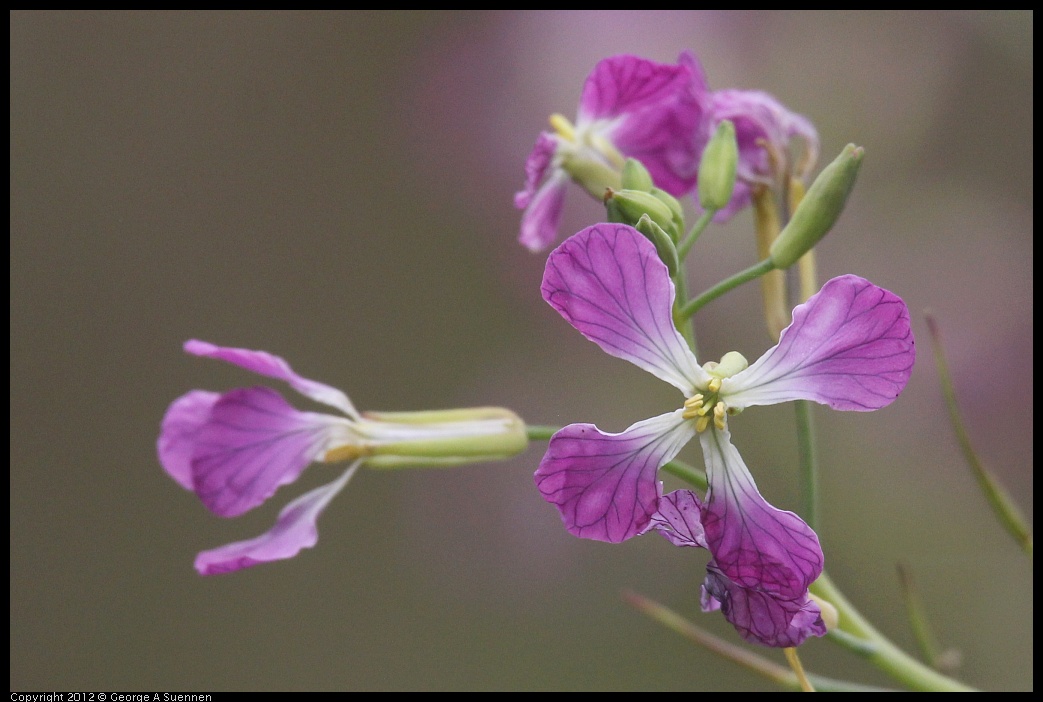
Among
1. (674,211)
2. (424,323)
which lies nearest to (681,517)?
(674,211)

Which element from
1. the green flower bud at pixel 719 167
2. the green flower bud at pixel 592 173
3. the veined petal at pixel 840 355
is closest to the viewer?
the veined petal at pixel 840 355

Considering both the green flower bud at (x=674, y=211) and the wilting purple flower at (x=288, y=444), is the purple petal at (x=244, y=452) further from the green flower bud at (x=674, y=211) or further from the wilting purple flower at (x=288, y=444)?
the green flower bud at (x=674, y=211)

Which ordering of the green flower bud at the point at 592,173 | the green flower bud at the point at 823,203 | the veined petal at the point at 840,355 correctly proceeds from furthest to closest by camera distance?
1. the green flower bud at the point at 592,173
2. the green flower bud at the point at 823,203
3. the veined petal at the point at 840,355

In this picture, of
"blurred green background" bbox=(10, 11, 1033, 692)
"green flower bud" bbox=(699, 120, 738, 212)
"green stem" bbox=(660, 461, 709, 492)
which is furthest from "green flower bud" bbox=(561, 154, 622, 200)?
"blurred green background" bbox=(10, 11, 1033, 692)

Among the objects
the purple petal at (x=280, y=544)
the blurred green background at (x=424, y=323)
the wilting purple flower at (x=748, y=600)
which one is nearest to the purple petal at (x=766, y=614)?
the wilting purple flower at (x=748, y=600)

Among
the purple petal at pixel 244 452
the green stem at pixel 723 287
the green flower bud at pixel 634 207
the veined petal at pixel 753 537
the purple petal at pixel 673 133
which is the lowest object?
the veined petal at pixel 753 537

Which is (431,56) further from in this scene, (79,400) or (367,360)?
(79,400)

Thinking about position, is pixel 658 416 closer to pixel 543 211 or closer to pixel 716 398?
pixel 716 398
